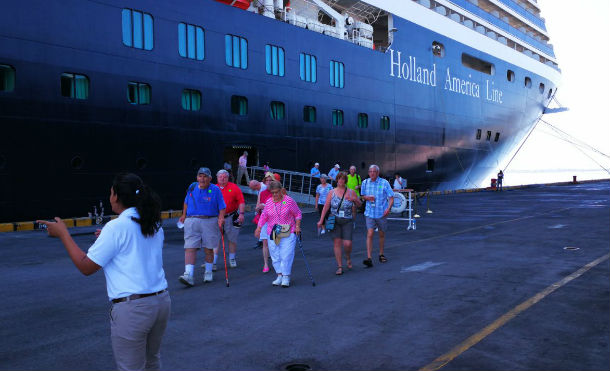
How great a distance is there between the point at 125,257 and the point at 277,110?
1773 centimetres

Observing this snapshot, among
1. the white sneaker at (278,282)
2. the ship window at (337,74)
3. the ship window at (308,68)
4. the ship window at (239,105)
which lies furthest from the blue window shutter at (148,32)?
the white sneaker at (278,282)

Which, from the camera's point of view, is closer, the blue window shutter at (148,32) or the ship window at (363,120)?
the blue window shutter at (148,32)

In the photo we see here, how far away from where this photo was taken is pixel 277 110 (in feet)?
67.3

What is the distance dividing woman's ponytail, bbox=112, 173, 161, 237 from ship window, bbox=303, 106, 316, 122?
18.8m

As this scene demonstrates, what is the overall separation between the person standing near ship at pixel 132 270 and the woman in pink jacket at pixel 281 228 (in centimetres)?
436

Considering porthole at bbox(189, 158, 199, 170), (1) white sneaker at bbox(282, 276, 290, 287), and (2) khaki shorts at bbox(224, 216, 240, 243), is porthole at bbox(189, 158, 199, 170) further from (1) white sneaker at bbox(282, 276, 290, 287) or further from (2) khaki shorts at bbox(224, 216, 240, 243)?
(1) white sneaker at bbox(282, 276, 290, 287)

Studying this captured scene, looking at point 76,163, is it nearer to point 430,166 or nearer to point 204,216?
point 204,216

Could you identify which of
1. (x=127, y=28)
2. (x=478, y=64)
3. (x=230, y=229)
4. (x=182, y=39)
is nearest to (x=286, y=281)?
(x=230, y=229)

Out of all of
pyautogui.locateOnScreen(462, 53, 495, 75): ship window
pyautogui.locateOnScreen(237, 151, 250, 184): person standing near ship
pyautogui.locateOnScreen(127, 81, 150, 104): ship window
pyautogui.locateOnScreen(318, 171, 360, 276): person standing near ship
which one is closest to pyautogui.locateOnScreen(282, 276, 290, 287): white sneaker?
pyautogui.locateOnScreen(318, 171, 360, 276): person standing near ship

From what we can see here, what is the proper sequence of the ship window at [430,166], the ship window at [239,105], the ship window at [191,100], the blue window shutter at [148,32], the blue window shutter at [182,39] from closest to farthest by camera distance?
the blue window shutter at [148,32], the blue window shutter at [182,39], the ship window at [191,100], the ship window at [239,105], the ship window at [430,166]

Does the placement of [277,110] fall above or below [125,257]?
above

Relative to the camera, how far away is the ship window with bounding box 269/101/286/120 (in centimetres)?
2028

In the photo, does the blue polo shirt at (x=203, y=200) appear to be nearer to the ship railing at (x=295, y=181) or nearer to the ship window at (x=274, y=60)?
the ship railing at (x=295, y=181)

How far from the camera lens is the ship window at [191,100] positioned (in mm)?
17234
